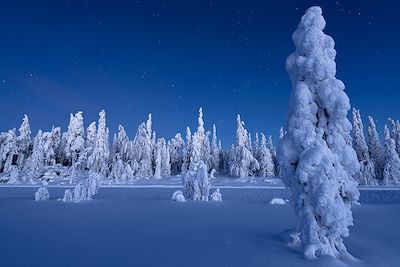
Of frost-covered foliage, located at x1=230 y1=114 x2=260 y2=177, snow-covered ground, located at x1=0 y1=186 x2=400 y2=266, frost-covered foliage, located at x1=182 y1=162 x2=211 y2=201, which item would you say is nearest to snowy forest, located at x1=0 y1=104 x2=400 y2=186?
frost-covered foliage, located at x1=230 y1=114 x2=260 y2=177

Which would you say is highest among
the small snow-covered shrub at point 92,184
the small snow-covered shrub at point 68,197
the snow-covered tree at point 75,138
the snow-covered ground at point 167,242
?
the snow-covered tree at point 75,138

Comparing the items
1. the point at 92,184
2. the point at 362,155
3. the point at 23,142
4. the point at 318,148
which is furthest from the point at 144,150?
the point at 318,148

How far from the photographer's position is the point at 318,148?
8.09 m

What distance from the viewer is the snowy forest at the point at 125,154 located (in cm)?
6128

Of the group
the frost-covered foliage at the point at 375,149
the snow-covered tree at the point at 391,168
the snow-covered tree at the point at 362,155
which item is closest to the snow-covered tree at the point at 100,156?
the snow-covered tree at the point at 362,155

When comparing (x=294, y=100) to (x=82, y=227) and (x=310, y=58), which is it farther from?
(x=82, y=227)

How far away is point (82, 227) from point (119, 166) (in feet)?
176

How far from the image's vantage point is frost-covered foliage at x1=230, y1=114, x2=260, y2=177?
217 feet

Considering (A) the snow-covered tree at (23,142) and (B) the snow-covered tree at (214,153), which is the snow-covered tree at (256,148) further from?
(A) the snow-covered tree at (23,142)

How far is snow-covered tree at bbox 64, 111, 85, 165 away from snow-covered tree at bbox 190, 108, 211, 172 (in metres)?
26.0

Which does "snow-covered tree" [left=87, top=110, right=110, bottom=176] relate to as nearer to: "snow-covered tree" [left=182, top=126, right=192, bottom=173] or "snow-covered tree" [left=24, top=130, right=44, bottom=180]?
"snow-covered tree" [left=24, top=130, right=44, bottom=180]

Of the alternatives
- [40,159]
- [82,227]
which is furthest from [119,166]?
[82,227]

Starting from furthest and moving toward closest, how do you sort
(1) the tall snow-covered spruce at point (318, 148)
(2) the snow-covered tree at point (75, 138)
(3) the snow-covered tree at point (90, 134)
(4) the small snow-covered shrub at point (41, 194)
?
(3) the snow-covered tree at point (90, 134), (2) the snow-covered tree at point (75, 138), (4) the small snow-covered shrub at point (41, 194), (1) the tall snow-covered spruce at point (318, 148)

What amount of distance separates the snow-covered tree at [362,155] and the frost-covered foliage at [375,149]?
2.15 m
